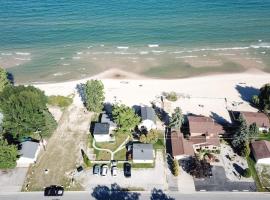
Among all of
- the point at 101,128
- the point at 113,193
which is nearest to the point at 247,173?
the point at 113,193

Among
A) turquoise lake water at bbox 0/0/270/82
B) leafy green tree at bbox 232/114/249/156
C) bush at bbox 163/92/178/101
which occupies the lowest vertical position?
leafy green tree at bbox 232/114/249/156

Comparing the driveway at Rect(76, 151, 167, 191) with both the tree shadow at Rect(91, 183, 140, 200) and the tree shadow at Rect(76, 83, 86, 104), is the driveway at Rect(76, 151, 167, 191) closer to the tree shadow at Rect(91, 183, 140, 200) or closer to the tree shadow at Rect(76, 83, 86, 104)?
the tree shadow at Rect(91, 183, 140, 200)

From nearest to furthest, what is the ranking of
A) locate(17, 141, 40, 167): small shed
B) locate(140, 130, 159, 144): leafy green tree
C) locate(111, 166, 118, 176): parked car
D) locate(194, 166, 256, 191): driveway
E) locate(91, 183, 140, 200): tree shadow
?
locate(91, 183, 140, 200): tree shadow, locate(194, 166, 256, 191): driveway, locate(111, 166, 118, 176): parked car, locate(17, 141, 40, 167): small shed, locate(140, 130, 159, 144): leafy green tree

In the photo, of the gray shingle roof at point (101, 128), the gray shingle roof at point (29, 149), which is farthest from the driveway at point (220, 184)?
the gray shingle roof at point (29, 149)

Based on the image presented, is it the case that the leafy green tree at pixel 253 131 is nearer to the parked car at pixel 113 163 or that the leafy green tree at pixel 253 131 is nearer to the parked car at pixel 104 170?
the parked car at pixel 113 163

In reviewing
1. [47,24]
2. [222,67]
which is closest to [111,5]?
[47,24]

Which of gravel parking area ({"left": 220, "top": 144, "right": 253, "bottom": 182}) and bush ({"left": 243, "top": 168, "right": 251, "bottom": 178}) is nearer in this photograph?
bush ({"left": 243, "top": 168, "right": 251, "bottom": 178})

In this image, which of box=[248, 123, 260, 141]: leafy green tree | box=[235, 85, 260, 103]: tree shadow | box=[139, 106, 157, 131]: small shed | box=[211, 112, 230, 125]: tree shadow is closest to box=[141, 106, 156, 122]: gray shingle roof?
box=[139, 106, 157, 131]: small shed
